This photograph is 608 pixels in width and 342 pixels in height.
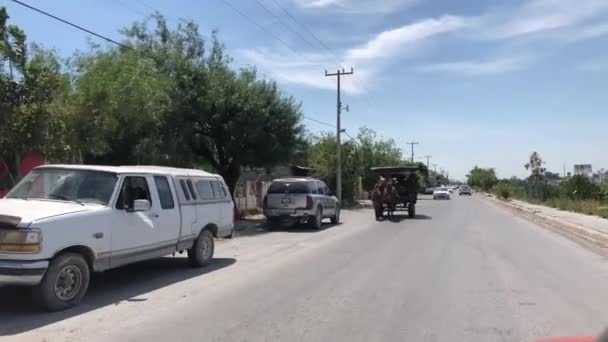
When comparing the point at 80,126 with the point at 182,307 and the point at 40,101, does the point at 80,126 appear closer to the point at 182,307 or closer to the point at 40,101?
the point at 40,101

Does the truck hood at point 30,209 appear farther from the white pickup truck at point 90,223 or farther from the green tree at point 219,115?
the green tree at point 219,115

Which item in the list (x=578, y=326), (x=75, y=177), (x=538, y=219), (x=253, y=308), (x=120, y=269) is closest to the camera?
(x=578, y=326)

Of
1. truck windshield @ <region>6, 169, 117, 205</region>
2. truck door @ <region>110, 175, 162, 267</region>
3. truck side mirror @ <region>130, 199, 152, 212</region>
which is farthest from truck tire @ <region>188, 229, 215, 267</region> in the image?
truck windshield @ <region>6, 169, 117, 205</region>

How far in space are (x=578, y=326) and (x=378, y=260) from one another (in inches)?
237

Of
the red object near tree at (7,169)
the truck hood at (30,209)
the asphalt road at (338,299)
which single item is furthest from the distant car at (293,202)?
the truck hood at (30,209)

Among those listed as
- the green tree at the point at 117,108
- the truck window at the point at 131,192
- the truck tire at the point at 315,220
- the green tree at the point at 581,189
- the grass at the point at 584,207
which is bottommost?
the truck tire at the point at 315,220

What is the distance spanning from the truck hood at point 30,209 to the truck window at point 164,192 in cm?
189

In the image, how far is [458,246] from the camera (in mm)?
15570

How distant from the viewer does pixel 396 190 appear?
28.0m

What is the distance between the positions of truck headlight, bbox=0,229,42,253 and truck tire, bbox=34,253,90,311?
15.6 inches

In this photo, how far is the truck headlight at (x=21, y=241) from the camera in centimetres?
715

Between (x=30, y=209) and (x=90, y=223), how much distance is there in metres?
0.81

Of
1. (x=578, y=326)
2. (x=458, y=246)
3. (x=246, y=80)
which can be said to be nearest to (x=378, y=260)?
(x=458, y=246)

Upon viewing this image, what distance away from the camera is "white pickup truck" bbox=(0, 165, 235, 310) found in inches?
284
